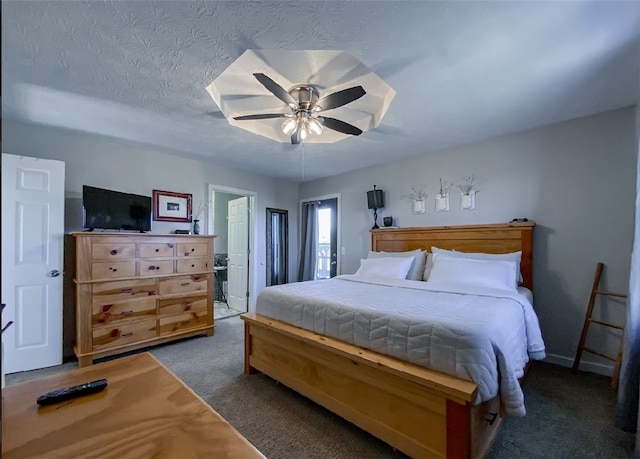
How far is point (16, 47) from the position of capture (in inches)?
78.3

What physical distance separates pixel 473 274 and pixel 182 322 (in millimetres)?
3172

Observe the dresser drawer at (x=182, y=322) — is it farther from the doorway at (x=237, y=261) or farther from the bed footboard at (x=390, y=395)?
the bed footboard at (x=390, y=395)

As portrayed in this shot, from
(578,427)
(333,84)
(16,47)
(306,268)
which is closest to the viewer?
(16,47)

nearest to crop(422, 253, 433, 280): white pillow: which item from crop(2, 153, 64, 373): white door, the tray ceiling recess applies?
the tray ceiling recess

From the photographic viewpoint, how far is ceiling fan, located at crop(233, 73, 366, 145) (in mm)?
2139

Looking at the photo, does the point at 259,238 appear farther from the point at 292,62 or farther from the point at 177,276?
the point at 292,62

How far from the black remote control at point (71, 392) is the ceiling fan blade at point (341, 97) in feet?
6.79

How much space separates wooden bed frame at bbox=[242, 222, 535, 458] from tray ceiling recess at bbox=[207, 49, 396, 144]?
5.57ft

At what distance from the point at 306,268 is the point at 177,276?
95.7 inches

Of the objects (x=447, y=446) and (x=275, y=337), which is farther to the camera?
(x=275, y=337)

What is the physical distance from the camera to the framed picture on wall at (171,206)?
3992 millimetres

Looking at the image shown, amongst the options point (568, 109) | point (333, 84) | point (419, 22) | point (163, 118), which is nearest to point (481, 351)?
point (419, 22)

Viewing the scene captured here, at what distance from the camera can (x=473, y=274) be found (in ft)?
9.64

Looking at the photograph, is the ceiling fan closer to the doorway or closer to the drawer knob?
the drawer knob
